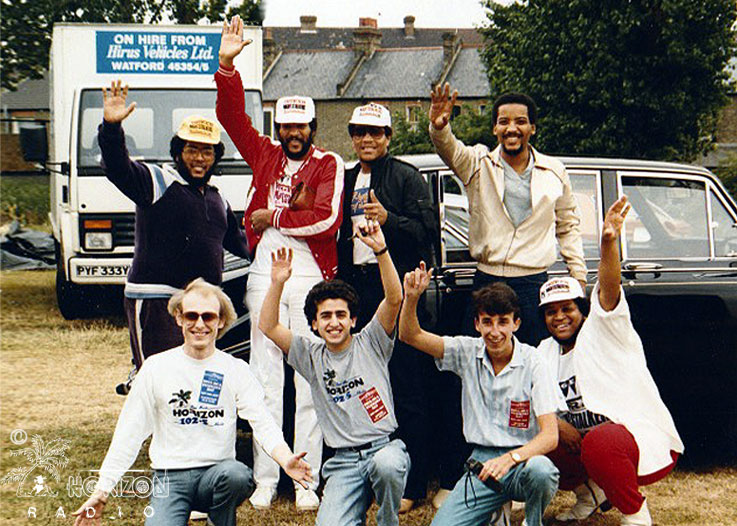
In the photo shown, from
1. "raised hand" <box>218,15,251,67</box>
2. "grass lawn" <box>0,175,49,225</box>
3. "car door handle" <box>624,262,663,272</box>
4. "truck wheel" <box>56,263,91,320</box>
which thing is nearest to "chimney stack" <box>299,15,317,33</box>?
"grass lawn" <box>0,175,49,225</box>

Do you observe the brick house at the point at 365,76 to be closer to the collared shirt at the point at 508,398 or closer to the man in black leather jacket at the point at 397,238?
the man in black leather jacket at the point at 397,238

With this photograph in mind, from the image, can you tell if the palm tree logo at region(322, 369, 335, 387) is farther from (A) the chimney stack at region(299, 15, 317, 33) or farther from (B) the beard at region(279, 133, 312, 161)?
(A) the chimney stack at region(299, 15, 317, 33)

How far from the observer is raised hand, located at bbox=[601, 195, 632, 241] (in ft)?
14.3

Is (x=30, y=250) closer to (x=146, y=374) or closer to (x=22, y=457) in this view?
(x=22, y=457)

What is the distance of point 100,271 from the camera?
36.6 feet

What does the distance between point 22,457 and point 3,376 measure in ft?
9.10

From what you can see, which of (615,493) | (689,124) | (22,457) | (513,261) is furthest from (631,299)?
(689,124)

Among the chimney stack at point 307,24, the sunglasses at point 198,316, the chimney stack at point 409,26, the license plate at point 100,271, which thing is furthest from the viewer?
the chimney stack at point 409,26

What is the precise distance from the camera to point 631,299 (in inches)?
223

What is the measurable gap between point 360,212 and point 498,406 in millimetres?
1281

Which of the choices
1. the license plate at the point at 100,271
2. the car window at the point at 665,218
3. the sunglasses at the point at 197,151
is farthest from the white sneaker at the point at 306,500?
the license plate at the point at 100,271

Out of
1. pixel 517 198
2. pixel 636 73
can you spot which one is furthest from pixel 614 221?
pixel 636 73

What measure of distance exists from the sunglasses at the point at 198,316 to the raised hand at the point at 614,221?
5.76ft

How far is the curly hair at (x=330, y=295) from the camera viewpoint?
14.7 ft
